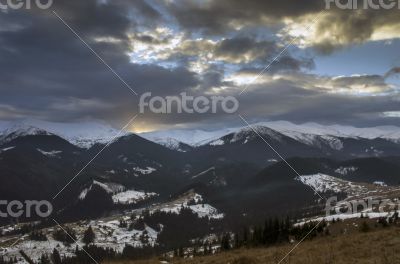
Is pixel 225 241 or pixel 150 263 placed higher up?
pixel 150 263

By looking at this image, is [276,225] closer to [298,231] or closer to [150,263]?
[298,231]

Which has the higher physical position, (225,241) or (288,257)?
(288,257)

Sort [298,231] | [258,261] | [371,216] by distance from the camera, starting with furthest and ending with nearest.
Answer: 1. [371,216]
2. [298,231]
3. [258,261]

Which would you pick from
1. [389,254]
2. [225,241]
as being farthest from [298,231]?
[389,254]

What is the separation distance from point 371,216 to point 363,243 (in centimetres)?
7333

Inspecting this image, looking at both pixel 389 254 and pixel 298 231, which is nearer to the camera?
pixel 389 254

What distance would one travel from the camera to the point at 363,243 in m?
39.8

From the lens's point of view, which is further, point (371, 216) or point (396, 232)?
point (371, 216)

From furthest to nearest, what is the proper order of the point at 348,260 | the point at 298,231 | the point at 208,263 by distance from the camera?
the point at 298,231
the point at 208,263
the point at 348,260

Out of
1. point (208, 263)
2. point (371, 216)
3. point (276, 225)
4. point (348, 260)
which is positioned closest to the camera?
point (348, 260)

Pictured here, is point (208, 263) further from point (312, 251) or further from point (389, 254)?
point (389, 254)

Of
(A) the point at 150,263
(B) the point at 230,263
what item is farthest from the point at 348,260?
(A) the point at 150,263

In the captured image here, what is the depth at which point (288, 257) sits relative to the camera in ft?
127

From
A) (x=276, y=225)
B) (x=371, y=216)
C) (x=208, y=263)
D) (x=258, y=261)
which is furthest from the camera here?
(x=371, y=216)
